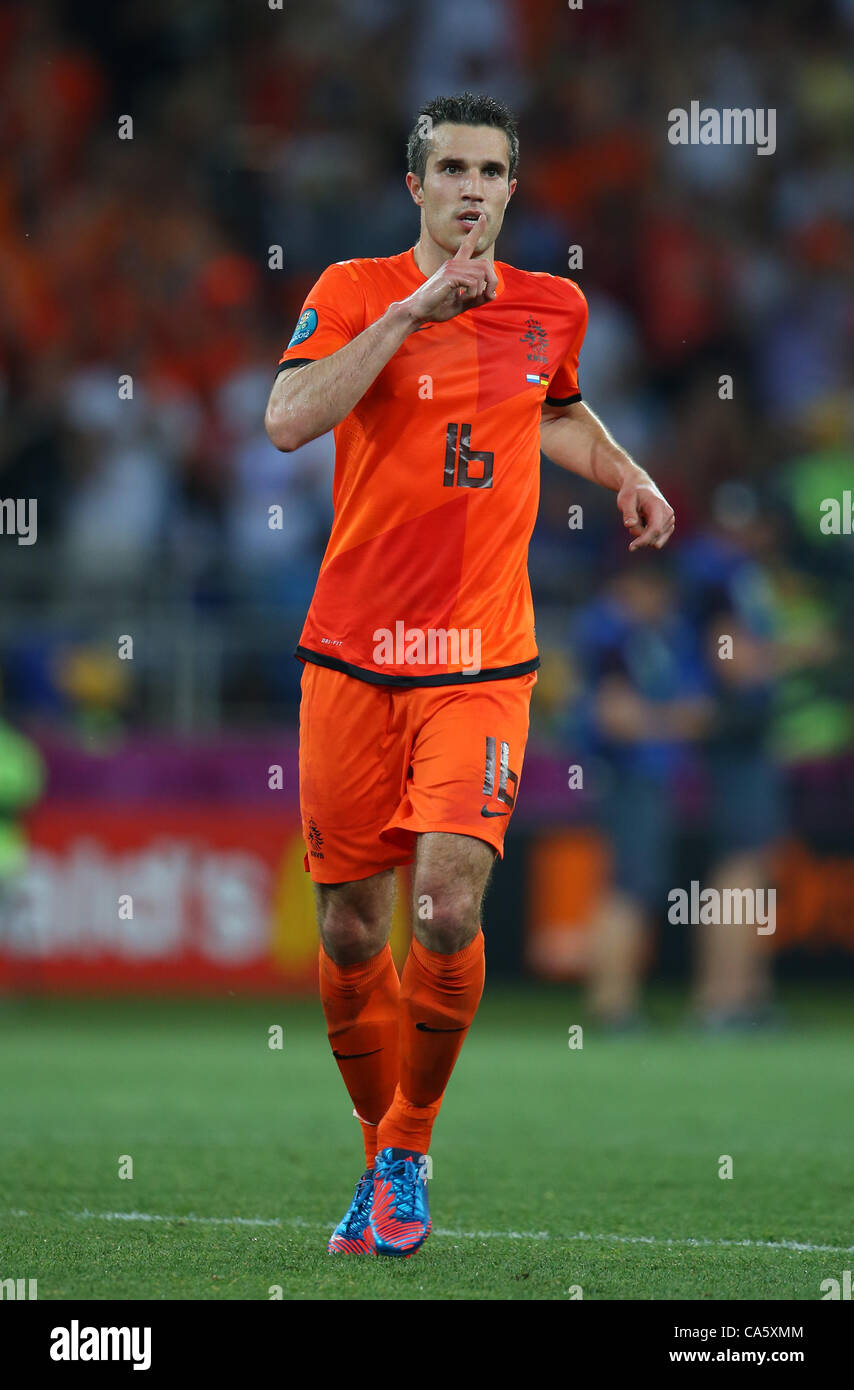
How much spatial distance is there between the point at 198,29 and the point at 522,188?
3.45 m

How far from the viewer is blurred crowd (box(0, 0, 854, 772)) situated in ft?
38.0

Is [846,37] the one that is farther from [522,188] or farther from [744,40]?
[522,188]

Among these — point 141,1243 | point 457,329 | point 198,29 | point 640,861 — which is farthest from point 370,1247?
point 198,29

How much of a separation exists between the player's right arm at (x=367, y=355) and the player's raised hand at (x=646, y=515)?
70 centimetres

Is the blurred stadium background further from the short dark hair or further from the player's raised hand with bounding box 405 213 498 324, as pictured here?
the player's raised hand with bounding box 405 213 498 324

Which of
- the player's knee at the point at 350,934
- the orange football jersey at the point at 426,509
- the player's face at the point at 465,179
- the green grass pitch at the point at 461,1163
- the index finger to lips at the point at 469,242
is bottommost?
the green grass pitch at the point at 461,1163

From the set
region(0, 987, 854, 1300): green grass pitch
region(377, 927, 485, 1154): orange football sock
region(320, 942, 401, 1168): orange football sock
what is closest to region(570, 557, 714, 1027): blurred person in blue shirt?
region(0, 987, 854, 1300): green grass pitch

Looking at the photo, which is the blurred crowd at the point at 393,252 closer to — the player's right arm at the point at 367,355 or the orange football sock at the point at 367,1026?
the orange football sock at the point at 367,1026

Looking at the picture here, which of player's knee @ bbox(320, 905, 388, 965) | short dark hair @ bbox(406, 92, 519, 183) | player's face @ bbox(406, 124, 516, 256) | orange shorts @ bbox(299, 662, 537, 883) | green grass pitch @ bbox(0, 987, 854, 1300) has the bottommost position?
green grass pitch @ bbox(0, 987, 854, 1300)

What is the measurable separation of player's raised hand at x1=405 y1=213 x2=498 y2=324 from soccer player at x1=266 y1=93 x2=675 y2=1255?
4.6 inches

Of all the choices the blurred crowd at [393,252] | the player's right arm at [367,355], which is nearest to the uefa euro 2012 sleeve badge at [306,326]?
the player's right arm at [367,355]

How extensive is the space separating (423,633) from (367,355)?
0.66m

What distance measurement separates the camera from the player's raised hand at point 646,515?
4.98 metres

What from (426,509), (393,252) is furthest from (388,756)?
(393,252)
